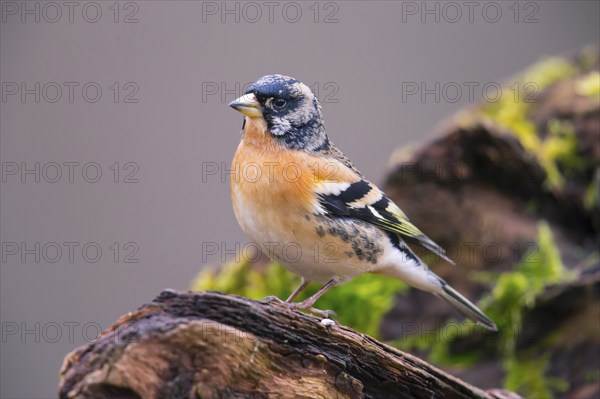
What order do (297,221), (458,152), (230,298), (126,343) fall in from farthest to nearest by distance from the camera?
(458,152)
(297,221)
(230,298)
(126,343)

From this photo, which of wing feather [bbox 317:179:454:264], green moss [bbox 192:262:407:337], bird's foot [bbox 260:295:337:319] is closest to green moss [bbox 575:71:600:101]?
green moss [bbox 192:262:407:337]

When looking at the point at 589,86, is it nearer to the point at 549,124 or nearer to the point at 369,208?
the point at 549,124

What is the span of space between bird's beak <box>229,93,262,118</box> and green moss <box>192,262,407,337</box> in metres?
1.70

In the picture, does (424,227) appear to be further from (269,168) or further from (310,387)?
(310,387)

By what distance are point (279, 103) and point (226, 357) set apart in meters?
2.09

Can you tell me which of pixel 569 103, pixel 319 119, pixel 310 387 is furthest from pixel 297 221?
pixel 569 103

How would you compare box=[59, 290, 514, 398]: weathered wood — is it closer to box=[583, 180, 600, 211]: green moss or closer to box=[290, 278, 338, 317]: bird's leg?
box=[290, 278, 338, 317]: bird's leg

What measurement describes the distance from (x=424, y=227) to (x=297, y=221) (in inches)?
77.3

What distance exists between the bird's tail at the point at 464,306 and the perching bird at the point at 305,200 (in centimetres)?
36

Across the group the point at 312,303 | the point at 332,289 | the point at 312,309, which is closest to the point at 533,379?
the point at 332,289

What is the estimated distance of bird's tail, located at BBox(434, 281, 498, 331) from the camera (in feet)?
16.4

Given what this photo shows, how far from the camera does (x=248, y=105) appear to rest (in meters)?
4.37

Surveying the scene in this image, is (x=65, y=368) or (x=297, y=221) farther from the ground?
(x=297, y=221)

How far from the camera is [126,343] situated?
105 inches
